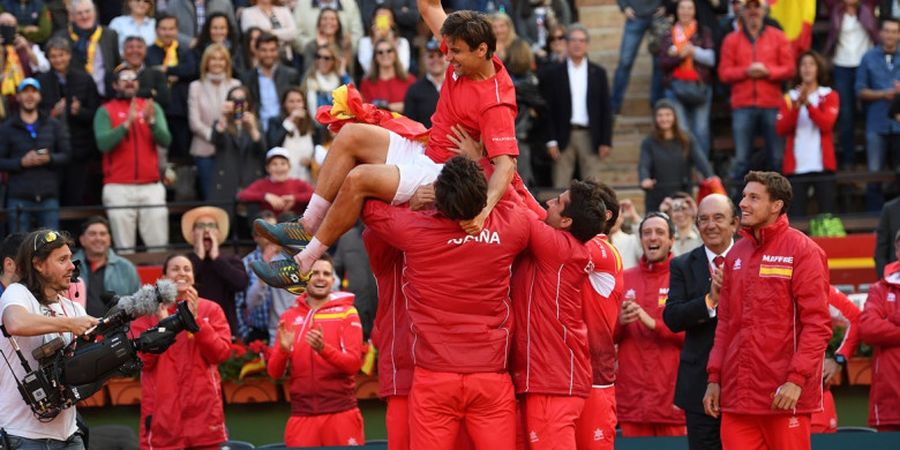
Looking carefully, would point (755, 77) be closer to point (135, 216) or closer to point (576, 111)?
point (576, 111)

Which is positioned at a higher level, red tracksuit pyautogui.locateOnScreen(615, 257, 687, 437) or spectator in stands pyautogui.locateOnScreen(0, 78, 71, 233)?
spectator in stands pyautogui.locateOnScreen(0, 78, 71, 233)

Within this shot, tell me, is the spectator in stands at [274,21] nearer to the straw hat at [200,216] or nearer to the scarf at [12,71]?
the scarf at [12,71]

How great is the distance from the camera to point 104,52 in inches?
632

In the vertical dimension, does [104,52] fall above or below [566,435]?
above

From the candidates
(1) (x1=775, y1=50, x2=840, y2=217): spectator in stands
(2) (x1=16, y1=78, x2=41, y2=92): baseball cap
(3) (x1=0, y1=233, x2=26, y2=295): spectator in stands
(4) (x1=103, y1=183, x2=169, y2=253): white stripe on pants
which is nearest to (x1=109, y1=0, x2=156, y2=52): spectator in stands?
Answer: (2) (x1=16, y1=78, x2=41, y2=92): baseball cap

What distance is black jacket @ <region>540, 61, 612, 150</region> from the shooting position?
15922 millimetres

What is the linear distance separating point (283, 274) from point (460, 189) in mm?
1167

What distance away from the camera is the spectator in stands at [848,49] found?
16.7 metres

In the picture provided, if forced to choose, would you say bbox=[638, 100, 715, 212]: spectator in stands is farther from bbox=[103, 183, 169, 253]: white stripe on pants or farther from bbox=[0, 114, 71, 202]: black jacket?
bbox=[0, 114, 71, 202]: black jacket

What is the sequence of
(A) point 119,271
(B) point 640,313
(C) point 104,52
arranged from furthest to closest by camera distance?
1. (C) point 104,52
2. (A) point 119,271
3. (B) point 640,313

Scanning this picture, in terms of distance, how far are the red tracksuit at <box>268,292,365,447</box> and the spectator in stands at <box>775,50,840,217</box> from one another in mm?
5801

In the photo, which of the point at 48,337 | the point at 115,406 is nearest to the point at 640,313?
the point at 48,337

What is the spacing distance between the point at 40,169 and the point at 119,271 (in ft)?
7.16

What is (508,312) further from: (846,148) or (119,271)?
(846,148)
